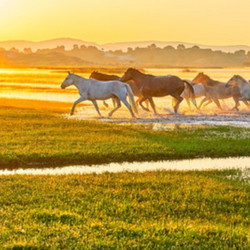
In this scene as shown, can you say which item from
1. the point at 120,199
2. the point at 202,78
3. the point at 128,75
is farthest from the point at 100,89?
the point at 120,199

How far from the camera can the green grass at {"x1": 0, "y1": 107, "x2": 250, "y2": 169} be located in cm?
1612

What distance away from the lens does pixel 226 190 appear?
39.5 feet

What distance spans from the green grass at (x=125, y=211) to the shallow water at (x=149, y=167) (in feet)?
3.67

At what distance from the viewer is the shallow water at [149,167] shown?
14469 mm

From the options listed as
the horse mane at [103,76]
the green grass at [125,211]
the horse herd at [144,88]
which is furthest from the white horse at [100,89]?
the green grass at [125,211]

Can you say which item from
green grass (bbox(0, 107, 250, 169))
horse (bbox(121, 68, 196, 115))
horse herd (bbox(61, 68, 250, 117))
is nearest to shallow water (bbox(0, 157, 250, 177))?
green grass (bbox(0, 107, 250, 169))

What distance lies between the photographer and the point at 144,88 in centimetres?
2786

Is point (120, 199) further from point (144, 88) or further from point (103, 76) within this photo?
point (103, 76)

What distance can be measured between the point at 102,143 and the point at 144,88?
33.2 feet

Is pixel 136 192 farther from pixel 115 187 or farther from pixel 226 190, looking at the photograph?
pixel 226 190

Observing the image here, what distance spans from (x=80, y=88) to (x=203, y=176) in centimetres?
1368

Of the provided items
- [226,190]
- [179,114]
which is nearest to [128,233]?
[226,190]

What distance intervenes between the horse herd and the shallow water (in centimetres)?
1001

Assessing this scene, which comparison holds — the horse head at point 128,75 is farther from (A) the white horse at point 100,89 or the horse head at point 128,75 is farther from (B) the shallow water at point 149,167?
(B) the shallow water at point 149,167
